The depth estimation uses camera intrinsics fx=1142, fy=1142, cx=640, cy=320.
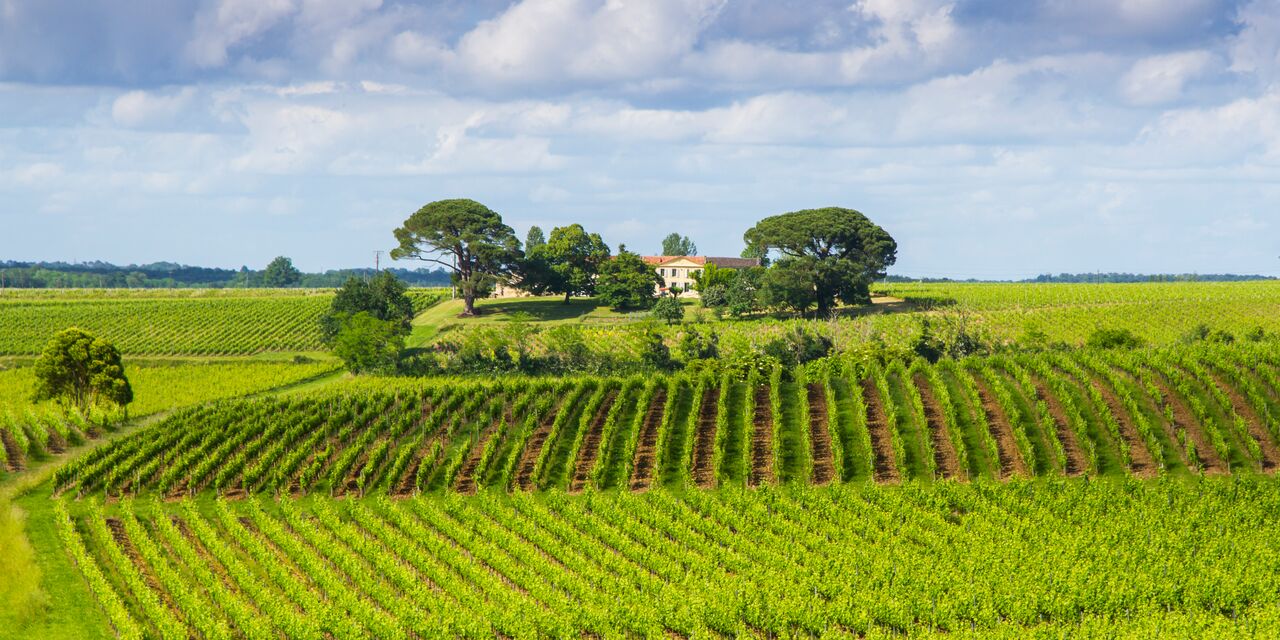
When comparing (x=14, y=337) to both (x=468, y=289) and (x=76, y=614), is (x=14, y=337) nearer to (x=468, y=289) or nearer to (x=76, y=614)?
(x=468, y=289)

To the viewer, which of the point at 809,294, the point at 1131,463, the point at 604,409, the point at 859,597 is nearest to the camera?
the point at 859,597

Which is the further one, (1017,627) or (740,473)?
(740,473)

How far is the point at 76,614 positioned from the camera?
1252 inches

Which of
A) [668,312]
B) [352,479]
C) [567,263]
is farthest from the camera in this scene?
[567,263]

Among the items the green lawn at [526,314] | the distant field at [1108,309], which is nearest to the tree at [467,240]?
the green lawn at [526,314]

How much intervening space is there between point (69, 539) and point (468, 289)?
236 feet

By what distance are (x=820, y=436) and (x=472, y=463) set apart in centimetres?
1439

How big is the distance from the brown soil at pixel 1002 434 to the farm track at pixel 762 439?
8.88 meters

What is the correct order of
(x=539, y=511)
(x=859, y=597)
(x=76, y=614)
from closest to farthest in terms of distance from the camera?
(x=859, y=597)
(x=76, y=614)
(x=539, y=511)

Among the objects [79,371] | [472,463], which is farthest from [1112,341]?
[79,371]

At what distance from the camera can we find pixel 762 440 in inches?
1874

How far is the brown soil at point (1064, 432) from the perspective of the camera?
43.7m

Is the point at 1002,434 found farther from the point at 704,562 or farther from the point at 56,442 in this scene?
the point at 56,442

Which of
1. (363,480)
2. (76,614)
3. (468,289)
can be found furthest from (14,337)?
(76,614)
